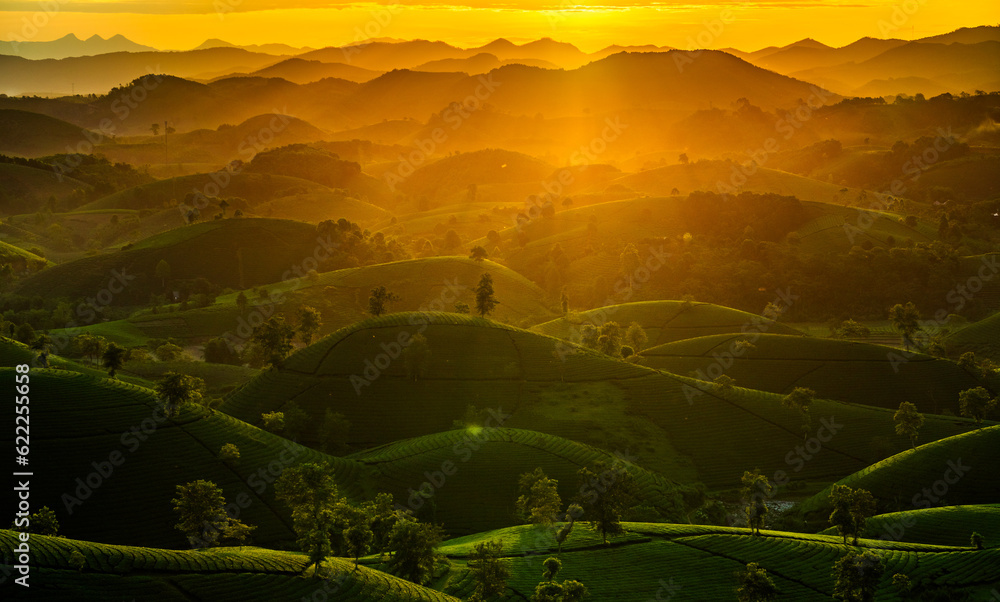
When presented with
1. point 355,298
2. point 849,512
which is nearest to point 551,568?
point 849,512

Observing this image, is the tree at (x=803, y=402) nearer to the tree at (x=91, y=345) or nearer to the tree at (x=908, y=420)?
the tree at (x=908, y=420)

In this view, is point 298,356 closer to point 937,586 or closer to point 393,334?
point 393,334

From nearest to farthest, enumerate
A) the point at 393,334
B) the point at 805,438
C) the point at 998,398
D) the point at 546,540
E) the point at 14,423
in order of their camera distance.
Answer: the point at 546,540
the point at 14,423
the point at 805,438
the point at 998,398
the point at 393,334

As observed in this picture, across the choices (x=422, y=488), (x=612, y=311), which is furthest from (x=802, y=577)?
(x=612, y=311)

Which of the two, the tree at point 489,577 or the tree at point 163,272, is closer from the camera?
the tree at point 489,577

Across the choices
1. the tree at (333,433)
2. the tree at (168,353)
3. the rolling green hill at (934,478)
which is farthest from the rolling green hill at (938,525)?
the tree at (168,353)

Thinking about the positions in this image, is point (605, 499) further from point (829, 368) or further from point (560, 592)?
point (829, 368)
